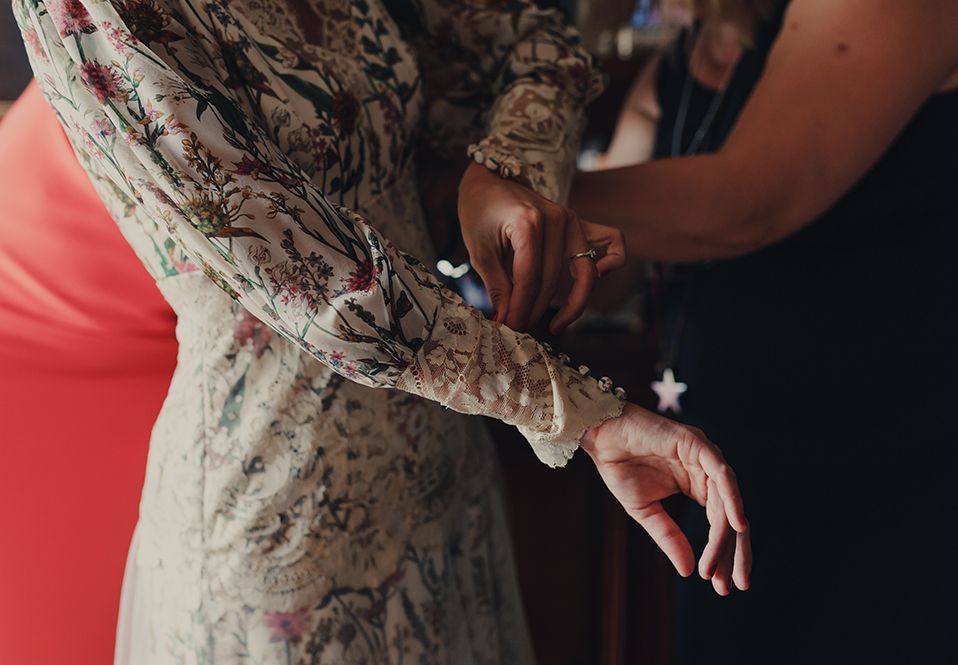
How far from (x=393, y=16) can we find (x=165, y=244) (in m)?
0.35

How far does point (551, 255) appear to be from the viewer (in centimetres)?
65

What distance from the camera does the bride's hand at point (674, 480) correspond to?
594 mm

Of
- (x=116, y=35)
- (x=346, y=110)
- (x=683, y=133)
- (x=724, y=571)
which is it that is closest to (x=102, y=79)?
(x=116, y=35)

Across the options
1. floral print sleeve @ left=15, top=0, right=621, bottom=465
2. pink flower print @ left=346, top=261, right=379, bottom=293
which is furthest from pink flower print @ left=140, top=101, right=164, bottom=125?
pink flower print @ left=346, top=261, right=379, bottom=293

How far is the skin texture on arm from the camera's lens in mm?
857

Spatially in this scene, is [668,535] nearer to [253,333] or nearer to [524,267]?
[524,267]

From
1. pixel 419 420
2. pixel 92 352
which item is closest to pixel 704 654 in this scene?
pixel 419 420

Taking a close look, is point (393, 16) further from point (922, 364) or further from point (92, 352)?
point (922, 364)

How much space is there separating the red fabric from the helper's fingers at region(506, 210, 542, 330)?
435mm

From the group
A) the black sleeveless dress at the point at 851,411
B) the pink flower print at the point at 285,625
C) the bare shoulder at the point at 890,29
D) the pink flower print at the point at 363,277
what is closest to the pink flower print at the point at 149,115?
the pink flower print at the point at 363,277

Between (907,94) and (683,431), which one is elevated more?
(907,94)

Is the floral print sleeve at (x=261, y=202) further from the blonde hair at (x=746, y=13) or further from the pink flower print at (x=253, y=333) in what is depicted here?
the blonde hair at (x=746, y=13)

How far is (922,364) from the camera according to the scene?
3.26 ft

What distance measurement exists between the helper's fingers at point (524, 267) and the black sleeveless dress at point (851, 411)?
1.68 ft
